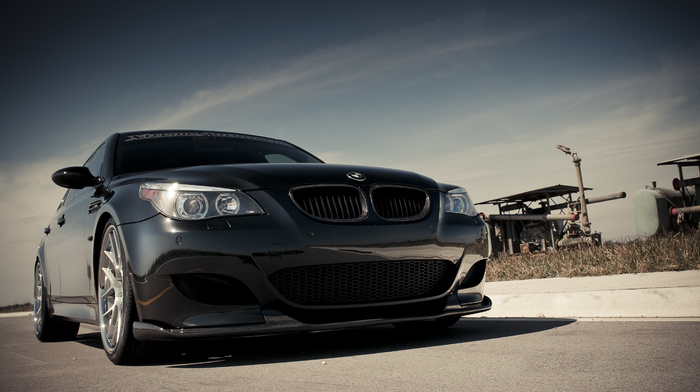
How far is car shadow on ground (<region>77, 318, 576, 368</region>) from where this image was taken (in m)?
3.85

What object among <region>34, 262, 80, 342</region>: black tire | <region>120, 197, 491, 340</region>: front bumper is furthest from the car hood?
<region>34, 262, 80, 342</region>: black tire

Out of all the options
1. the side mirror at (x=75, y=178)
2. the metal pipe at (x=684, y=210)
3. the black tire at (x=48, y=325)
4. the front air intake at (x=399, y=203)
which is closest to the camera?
the front air intake at (x=399, y=203)

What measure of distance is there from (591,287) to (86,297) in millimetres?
4315

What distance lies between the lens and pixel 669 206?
54.3 ft

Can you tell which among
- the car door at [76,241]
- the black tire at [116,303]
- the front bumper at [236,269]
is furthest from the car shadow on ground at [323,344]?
the car door at [76,241]

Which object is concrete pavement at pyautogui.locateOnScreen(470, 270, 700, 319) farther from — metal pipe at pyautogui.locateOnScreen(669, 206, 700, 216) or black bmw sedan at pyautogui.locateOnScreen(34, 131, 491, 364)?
metal pipe at pyautogui.locateOnScreen(669, 206, 700, 216)

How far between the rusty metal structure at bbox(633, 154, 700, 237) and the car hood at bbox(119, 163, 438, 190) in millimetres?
12849

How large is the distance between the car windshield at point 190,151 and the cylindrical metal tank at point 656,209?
43.2 feet

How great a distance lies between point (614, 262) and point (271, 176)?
5574 millimetres

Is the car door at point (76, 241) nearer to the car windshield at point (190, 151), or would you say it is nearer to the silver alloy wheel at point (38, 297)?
the car windshield at point (190, 151)

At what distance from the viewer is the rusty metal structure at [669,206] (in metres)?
15.4

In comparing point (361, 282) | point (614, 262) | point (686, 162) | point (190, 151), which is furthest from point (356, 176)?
point (686, 162)

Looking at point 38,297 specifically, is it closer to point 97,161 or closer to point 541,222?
point 97,161

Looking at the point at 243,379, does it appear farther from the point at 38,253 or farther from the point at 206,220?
the point at 38,253
